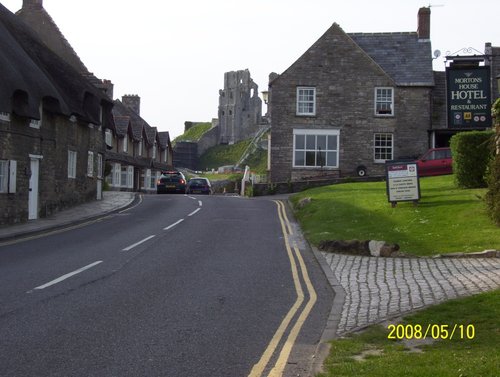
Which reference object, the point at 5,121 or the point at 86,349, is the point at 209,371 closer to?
the point at 86,349

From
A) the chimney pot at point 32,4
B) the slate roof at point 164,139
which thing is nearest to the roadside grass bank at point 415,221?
the chimney pot at point 32,4

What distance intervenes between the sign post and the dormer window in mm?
21816

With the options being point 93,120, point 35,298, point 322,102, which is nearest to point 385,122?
point 322,102

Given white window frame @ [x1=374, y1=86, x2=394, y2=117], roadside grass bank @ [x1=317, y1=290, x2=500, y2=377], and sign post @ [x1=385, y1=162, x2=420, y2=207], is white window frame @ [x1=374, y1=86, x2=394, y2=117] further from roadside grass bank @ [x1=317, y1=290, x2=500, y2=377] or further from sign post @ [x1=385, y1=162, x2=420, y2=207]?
roadside grass bank @ [x1=317, y1=290, x2=500, y2=377]

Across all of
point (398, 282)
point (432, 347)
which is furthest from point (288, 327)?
point (398, 282)

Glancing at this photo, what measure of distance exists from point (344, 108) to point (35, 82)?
73.1 ft

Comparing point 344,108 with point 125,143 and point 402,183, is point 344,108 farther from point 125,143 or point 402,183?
point 125,143

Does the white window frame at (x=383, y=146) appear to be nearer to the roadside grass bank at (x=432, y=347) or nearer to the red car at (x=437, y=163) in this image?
the red car at (x=437, y=163)

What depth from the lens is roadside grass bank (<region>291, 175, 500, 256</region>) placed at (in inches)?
569

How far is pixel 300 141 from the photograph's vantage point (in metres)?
40.9

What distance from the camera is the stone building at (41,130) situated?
21812 millimetres

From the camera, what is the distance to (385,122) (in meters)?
40.7

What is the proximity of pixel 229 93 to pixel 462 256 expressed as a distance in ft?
360

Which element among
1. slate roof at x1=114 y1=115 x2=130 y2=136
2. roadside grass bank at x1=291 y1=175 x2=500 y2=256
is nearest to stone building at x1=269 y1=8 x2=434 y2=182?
roadside grass bank at x1=291 y1=175 x2=500 y2=256
